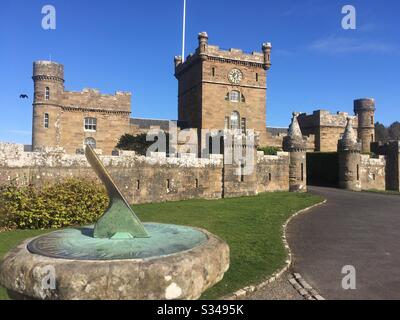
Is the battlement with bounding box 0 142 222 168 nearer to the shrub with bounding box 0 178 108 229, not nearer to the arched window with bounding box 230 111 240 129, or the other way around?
the shrub with bounding box 0 178 108 229

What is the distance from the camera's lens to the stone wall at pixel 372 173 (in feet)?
101

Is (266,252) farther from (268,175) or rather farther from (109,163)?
(268,175)

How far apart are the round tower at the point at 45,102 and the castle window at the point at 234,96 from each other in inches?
704

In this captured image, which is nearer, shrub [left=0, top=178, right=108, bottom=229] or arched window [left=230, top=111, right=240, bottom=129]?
shrub [left=0, top=178, right=108, bottom=229]

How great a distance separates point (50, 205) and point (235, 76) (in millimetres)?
31420

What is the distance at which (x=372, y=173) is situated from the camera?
31.2 meters

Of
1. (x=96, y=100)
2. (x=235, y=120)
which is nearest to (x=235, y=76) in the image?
(x=235, y=120)

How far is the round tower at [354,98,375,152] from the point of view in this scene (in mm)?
47406

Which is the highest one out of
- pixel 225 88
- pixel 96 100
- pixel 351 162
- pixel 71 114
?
pixel 225 88

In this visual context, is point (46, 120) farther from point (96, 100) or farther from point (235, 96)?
point (235, 96)

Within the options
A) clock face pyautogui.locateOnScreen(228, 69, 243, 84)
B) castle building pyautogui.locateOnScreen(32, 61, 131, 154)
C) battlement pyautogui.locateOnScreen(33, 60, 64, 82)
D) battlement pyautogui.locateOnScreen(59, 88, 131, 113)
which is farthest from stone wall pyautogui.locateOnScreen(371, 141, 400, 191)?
battlement pyautogui.locateOnScreen(33, 60, 64, 82)

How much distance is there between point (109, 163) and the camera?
16422mm

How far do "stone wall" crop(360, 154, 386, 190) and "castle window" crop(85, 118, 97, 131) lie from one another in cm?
2592
